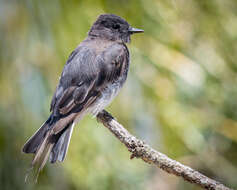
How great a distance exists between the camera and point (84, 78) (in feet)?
11.5

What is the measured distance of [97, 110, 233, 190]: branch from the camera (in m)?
2.61

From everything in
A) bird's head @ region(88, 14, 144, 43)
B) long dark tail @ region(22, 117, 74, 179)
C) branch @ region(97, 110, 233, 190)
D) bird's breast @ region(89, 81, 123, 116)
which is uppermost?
bird's head @ region(88, 14, 144, 43)

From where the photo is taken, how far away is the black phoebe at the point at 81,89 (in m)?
3.12

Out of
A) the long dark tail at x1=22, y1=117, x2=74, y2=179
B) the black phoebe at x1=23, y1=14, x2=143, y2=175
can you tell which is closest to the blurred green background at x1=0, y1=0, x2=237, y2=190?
the black phoebe at x1=23, y1=14, x2=143, y2=175

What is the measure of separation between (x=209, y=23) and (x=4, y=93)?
1.73 meters

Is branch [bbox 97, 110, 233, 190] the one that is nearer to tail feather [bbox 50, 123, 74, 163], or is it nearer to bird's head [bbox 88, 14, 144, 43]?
tail feather [bbox 50, 123, 74, 163]

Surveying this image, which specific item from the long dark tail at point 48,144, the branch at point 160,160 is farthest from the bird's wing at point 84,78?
the branch at point 160,160

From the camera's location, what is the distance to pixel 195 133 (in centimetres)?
395

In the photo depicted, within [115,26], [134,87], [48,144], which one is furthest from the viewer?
[115,26]

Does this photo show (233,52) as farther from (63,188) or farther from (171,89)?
(63,188)

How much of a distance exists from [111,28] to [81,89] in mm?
798

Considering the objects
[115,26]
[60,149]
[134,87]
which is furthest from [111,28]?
[60,149]

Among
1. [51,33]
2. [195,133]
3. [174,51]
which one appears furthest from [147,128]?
[51,33]

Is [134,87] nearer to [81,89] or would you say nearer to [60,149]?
[81,89]
